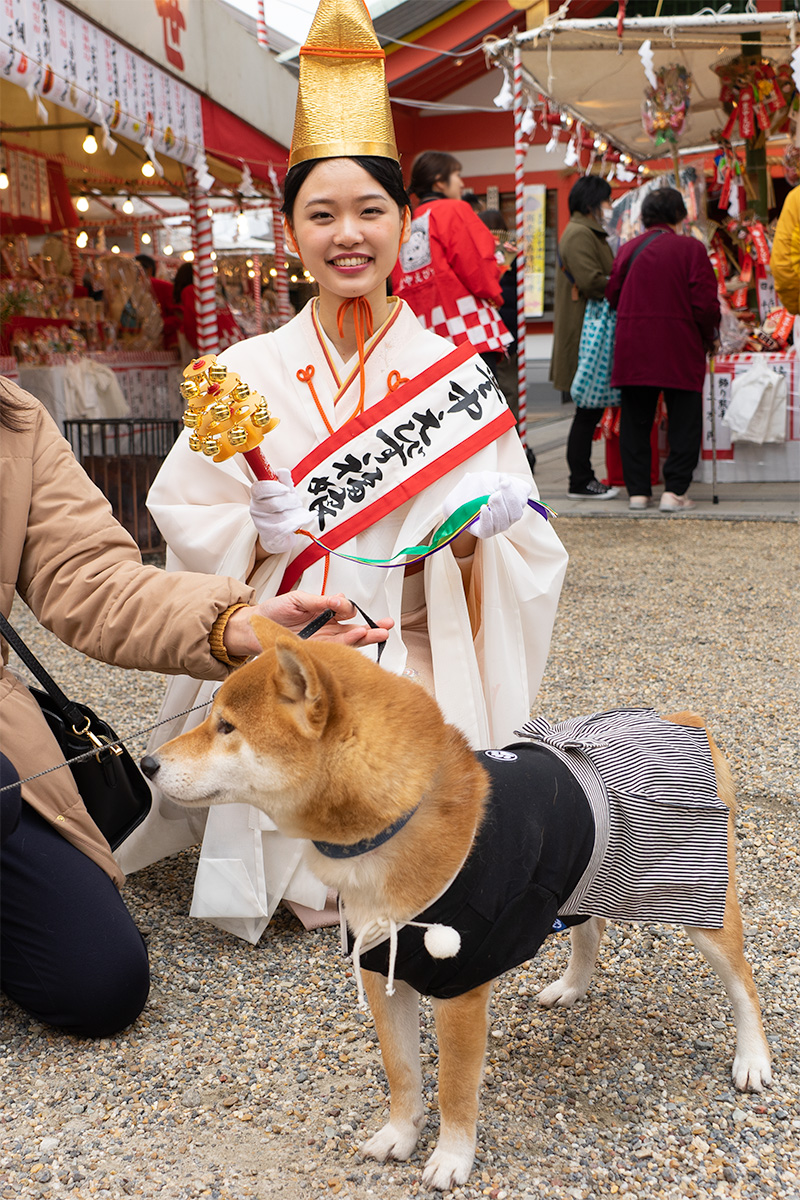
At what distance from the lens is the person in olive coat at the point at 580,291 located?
7.80 metres

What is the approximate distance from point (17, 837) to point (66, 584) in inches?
20.5

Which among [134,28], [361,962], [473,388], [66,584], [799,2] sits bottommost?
[361,962]

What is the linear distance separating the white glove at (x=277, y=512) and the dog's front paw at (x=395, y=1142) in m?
1.24

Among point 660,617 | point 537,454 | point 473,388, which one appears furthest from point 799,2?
point 473,388

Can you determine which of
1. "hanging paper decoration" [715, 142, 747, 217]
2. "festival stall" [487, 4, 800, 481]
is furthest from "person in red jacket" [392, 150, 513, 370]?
"hanging paper decoration" [715, 142, 747, 217]

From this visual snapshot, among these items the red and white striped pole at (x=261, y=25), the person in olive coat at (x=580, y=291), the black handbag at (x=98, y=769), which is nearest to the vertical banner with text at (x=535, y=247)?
the red and white striped pole at (x=261, y=25)

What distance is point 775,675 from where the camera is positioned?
4.44 metres

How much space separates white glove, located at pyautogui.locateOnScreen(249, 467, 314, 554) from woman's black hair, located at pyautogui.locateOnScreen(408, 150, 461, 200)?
189 inches

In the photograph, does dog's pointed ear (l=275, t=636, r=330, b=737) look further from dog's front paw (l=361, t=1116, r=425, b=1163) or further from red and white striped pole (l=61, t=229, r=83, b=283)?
red and white striped pole (l=61, t=229, r=83, b=283)

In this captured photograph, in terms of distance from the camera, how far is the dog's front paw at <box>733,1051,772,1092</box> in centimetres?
196

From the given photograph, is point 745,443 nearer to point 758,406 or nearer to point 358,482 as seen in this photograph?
point 758,406

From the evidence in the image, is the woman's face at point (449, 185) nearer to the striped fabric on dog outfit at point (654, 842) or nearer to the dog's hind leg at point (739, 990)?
the striped fabric on dog outfit at point (654, 842)

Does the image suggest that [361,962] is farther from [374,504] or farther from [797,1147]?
[374,504]

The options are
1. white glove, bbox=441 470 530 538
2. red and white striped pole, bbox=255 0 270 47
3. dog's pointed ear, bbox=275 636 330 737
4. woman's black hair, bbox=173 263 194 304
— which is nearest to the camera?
dog's pointed ear, bbox=275 636 330 737
